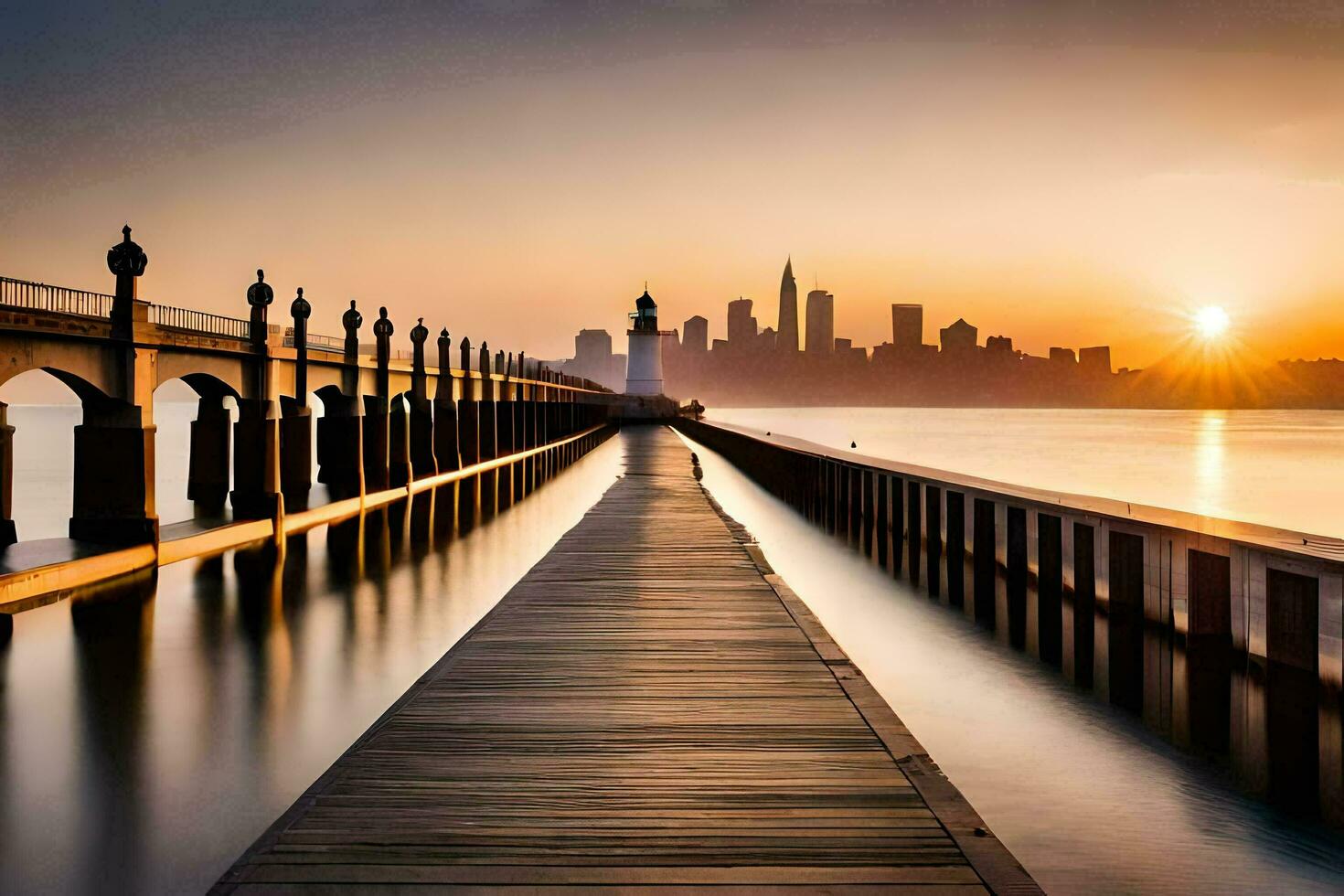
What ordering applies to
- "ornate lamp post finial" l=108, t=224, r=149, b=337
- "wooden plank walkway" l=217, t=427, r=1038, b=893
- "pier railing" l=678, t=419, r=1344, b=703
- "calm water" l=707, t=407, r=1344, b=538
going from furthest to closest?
"calm water" l=707, t=407, r=1344, b=538 < "ornate lamp post finial" l=108, t=224, r=149, b=337 < "pier railing" l=678, t=419, r=1344, b=703 < "wooden plank walkway" l=217, t=427, r=1038, b=893

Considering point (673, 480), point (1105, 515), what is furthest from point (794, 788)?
point (673, 480)

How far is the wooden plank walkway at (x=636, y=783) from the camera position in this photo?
15.8ft

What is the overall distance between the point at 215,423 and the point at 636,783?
3195 cm

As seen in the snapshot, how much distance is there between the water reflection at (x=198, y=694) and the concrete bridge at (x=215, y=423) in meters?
1.46

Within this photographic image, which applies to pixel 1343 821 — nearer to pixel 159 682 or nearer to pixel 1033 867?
pixel 1033 867

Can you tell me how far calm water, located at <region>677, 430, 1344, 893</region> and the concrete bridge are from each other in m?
16.7

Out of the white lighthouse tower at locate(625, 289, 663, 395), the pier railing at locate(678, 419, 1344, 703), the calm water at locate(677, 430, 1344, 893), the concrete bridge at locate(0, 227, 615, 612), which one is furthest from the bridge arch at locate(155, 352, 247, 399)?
the white lighthouse tower at locate(625, 289, 663, 395)

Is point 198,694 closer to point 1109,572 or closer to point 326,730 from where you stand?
point 326,730

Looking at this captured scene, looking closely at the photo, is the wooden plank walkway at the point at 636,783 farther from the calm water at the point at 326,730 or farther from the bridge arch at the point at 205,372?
the bridge arch at the point at 205,372

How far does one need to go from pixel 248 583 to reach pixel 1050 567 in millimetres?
18291

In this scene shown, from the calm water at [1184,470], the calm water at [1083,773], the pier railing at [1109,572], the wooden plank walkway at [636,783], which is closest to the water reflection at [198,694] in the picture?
the wooden plank walkway at [636,783]

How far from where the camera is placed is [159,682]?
14.1 m

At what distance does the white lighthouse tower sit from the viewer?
15012 centimetres

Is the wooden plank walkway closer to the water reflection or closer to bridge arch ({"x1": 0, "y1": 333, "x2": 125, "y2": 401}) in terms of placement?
the water reflection
